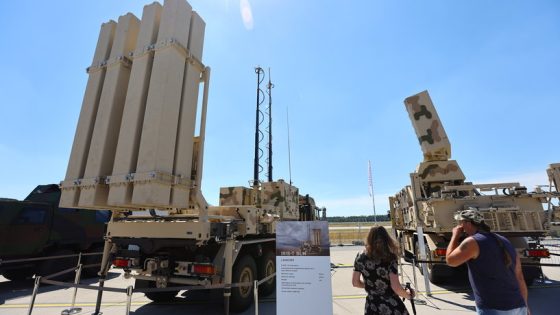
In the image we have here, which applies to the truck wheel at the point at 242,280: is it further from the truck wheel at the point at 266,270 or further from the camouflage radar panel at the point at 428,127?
the camouflage radar panel at the point at 428,127

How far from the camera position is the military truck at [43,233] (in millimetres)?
6789

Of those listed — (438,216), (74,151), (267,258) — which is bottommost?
(267,258)

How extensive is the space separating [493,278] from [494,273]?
40mm

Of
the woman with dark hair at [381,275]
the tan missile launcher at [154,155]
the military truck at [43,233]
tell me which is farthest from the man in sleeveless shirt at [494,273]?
the military truck at [43,233]

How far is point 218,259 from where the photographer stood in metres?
4.29

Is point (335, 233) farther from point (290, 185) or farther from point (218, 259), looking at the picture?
point (218, 259)

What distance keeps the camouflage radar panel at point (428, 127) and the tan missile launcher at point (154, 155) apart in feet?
17.9

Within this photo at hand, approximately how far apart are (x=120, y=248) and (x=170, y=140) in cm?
220

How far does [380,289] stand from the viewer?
2377 mm

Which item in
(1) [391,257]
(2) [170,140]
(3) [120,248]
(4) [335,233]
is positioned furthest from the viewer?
(4) [335,233]

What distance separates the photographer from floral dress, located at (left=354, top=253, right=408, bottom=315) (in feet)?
7.61

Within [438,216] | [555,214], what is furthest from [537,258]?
[438,216]

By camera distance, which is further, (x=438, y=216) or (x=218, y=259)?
(x=438, y=216)

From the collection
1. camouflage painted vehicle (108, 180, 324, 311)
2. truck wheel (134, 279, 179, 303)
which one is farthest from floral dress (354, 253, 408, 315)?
truck wheel (134, 279, 179, 303)
